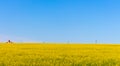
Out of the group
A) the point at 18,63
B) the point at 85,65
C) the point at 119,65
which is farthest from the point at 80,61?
the point at 18,63

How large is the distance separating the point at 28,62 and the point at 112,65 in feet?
17.8

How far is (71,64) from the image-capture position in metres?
20.1

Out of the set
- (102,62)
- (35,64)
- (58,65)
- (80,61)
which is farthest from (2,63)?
(102,62)

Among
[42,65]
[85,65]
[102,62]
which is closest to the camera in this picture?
[42,65]

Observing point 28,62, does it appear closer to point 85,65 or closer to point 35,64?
point 35,64

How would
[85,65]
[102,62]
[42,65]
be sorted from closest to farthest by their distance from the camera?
[42,65] → [85,65] → [102,62]

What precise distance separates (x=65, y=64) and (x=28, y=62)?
7.76 feet

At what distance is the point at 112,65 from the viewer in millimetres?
21344

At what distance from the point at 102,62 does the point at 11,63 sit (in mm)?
6316

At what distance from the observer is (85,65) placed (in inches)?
816

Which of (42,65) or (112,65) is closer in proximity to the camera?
(42,65)

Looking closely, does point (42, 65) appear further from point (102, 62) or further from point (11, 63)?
point (102, 62)

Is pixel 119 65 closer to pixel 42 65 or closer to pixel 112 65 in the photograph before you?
pixel 112 65

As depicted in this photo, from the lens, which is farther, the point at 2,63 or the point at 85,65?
the point at 85,65
